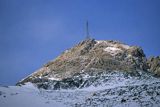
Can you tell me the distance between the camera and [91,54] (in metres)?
102

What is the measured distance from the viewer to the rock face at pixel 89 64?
83.4 metres

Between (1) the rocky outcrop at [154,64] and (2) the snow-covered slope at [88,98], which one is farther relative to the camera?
(1) the rocky outcrop at [154,64]

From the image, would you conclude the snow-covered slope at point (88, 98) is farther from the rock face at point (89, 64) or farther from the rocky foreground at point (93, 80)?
the rock face at point (89, 64)

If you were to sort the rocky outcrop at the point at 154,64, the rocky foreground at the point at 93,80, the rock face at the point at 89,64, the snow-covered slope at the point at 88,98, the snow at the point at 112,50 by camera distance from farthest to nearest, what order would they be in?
the rocky outcrop at the point at 154,64 → the snow at the point at 112,50 → the rock face at the point at 89,64 → the rocky foreground at the point at 93,80 → the snow-covered slope at the point at 88,98

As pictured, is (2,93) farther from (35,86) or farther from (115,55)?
(115,55)

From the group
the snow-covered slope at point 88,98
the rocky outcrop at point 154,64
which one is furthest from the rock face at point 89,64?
the snow-covered slope at point 88,98

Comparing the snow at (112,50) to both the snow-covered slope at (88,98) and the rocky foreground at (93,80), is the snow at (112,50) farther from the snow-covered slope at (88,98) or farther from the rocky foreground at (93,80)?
the snow-covered slope at (88,98)

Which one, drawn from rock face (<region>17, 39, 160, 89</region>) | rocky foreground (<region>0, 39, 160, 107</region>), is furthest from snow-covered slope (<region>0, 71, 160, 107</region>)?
rock face (<region>17, 39, 160, 89</region>)

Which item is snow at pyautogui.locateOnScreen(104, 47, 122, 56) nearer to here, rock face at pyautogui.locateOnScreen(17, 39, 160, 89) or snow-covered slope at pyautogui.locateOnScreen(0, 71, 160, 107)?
rock face at pyautogui.locateOnScreen(17, 39, 160, 89)

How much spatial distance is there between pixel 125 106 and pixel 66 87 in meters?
27.3

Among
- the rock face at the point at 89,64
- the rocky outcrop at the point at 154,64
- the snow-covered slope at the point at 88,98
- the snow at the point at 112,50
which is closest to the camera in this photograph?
the snow-covered slope at the point at 88,98

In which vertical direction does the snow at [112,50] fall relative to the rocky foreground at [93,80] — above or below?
above

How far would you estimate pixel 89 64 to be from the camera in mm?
94688

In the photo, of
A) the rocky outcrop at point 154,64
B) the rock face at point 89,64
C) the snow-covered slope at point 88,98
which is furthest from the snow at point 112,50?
the snow-covered slope at point 88,98
